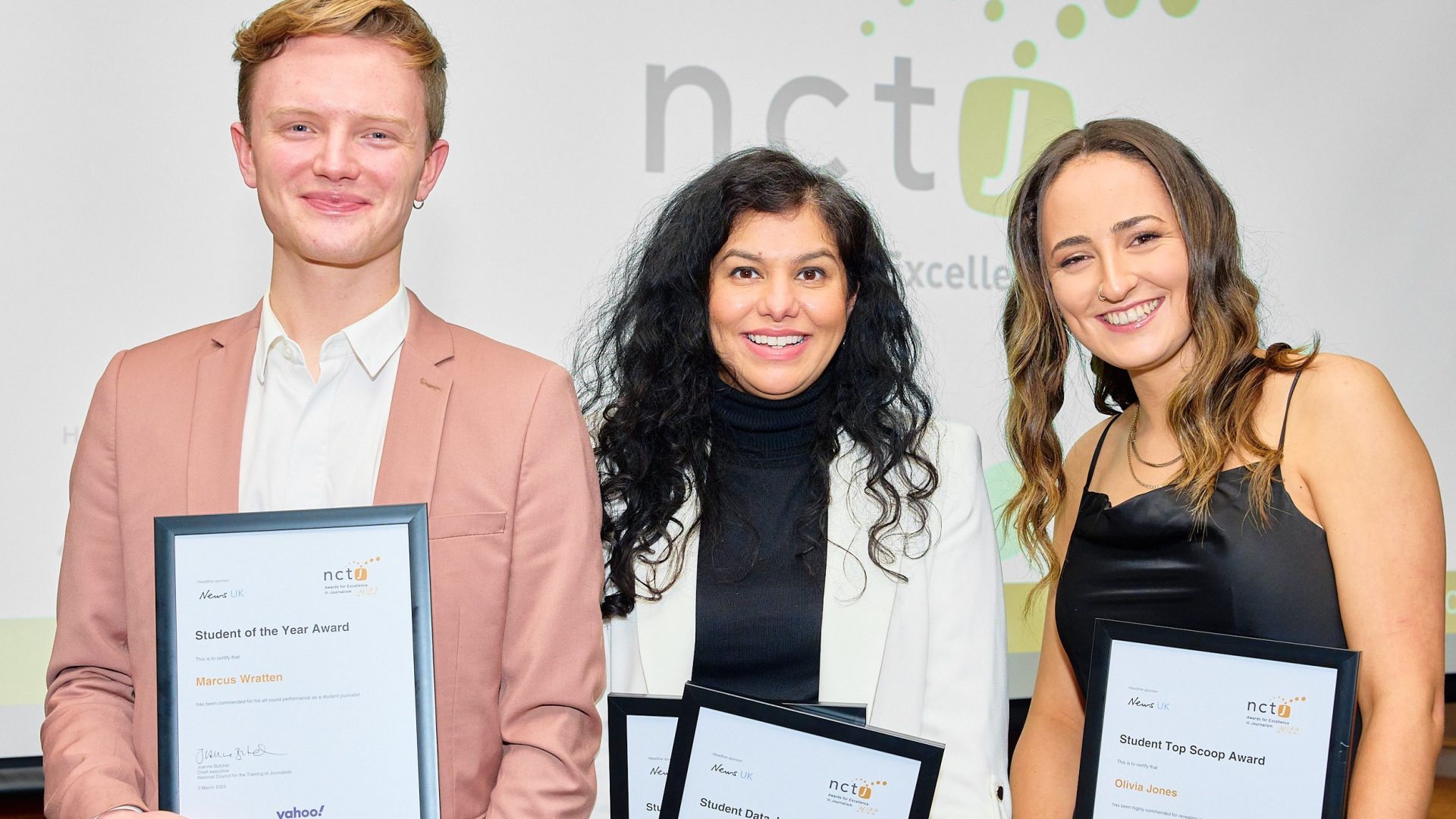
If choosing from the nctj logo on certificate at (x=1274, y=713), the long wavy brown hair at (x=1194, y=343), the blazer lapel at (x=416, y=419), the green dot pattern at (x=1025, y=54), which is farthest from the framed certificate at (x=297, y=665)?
the green dot pattern at (x=1025, y=54)

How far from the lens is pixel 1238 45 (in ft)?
11.1

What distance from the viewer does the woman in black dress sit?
1681mm

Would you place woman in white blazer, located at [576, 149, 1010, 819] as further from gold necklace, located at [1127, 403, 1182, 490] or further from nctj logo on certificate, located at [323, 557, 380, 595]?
nctj logo on certificate, located at [323, 557, 380, 595]

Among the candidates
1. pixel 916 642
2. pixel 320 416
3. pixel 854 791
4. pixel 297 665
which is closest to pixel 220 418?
pixel 320 416

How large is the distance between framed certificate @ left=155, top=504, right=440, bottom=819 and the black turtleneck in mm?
630

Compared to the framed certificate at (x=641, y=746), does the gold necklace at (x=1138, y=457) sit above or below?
above

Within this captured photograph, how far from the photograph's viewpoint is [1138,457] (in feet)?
6.62

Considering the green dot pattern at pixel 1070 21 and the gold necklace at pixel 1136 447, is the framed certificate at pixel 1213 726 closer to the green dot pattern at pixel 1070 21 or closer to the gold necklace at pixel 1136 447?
the gold necklace at pixel 1136 447

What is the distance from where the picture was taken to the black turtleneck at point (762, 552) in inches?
75.4

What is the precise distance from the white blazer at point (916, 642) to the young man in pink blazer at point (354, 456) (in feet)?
1.18

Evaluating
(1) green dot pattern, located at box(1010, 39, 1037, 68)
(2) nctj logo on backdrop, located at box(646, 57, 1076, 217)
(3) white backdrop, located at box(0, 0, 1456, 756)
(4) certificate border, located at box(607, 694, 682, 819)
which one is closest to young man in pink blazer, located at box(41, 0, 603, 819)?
(4) certificate border, located at box(607, 694, 682, 819)

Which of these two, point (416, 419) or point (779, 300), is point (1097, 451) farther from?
point (416, 419)

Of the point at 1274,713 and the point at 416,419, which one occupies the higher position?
the point at 416,419

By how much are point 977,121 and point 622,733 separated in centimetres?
208
